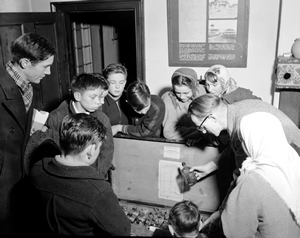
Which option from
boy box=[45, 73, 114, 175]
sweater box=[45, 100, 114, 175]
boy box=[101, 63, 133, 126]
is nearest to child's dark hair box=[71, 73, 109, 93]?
boy box=[45, 73, 114, 175]

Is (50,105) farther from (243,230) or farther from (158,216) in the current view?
(243,230)

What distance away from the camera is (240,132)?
1.84m

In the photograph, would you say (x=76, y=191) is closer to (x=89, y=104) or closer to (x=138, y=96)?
(x=89, y=104)

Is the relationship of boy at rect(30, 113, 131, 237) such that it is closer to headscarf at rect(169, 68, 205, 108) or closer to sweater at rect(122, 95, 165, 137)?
sweater at rect(122, 95, 165, 137)

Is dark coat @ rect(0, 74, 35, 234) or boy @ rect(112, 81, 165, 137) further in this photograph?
boy @ rect(112, 81, 165, 137)

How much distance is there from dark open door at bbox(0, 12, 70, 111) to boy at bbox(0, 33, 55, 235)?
124cm

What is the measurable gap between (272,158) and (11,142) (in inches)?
65.2

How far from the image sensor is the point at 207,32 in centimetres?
396

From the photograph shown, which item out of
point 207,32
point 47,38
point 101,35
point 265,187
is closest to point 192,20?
point 207,32

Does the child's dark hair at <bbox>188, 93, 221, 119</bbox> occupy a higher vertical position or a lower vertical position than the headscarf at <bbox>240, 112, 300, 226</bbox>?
higher

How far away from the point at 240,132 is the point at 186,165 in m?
0.82

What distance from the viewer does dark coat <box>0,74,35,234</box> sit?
84.0 inches

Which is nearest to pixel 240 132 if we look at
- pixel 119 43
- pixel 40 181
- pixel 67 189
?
pixel 67 189

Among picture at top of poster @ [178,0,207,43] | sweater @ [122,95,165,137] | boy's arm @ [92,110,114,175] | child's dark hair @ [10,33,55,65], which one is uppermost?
picture at top of poster @ [178,0,207,43]
